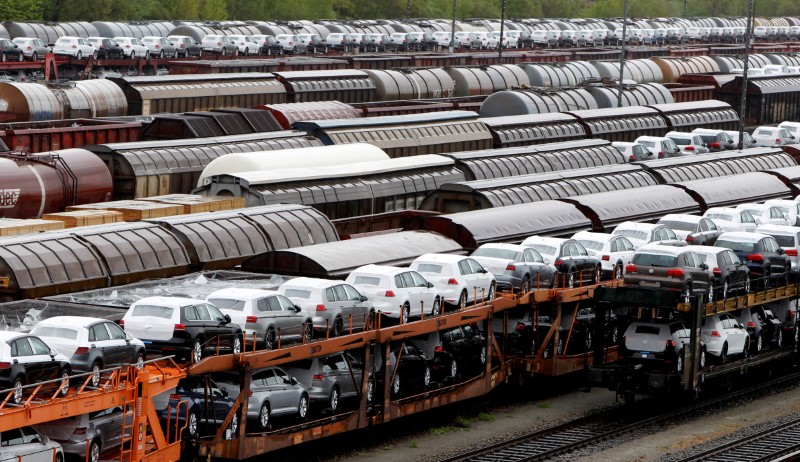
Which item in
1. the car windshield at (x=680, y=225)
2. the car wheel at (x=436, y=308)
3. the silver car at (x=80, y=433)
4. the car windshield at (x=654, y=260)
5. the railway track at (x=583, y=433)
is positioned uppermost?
the car windshield at (x=680, y=225)

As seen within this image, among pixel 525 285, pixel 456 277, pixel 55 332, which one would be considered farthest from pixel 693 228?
pixel 55 332

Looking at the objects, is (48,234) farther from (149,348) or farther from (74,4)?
(74,4)

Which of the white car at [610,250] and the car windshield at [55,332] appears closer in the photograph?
the car windshield at [55,332]

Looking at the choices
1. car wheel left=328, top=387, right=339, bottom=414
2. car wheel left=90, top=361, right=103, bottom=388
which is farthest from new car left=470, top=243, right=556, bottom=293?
car wheel left=90, top=361, right=103, bottom=388

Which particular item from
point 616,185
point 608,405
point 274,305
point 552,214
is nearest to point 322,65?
point 616,185

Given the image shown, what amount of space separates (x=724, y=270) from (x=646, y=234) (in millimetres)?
4466

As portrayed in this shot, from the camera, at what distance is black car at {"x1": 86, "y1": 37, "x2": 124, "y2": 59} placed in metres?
89.6

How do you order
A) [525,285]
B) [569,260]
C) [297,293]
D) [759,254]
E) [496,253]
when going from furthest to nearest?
1. [759,254]
2. [569,260]
3. [496,253]
4. [525,285]
5. [297,293]

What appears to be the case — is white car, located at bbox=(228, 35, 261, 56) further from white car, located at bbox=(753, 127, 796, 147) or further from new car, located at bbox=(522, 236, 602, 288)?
new car, located at bbox=(522, 236, 602, 288)

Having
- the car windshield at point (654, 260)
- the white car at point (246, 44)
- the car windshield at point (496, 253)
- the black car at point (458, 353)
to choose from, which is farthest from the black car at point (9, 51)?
the car windshield at point (654, 260)

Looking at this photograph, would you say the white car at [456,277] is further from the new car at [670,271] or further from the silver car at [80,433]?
the silver car at [80,433]

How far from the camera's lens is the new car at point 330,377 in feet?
94.2

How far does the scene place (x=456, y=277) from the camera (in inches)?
1313

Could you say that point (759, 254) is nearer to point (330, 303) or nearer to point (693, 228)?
point (693, 228)
